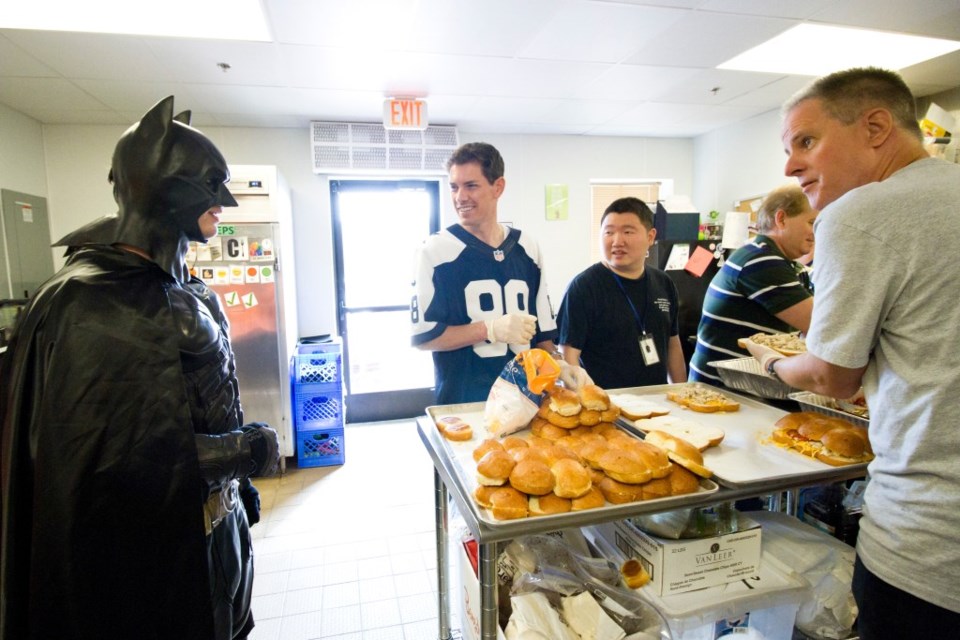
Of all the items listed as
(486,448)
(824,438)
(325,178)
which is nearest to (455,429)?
(486,448)

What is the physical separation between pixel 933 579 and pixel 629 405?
70 cm

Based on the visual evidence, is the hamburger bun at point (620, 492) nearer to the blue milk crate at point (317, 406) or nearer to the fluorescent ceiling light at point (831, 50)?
the fluorescent ceiling light at point (831, 50)

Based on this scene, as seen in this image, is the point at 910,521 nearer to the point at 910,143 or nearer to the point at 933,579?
the point at 933,579

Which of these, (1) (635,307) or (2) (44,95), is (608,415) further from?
(2) (44,95)

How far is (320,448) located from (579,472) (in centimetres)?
319

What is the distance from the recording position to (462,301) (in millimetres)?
1770

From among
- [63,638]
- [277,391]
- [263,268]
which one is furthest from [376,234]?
[63,638]

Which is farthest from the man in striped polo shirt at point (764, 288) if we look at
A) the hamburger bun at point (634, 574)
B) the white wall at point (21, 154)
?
the white wall at point (21, 154)

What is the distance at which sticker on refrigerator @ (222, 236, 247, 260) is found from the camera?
3.49 metres

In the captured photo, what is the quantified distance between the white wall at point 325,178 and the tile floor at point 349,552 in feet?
4.96

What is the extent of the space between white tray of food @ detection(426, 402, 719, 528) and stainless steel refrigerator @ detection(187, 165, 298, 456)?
2501 millimetres

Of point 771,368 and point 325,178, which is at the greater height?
point 325,178

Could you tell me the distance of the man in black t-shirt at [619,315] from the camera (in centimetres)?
197

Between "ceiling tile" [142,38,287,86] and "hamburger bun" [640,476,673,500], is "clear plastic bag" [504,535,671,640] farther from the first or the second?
"ceiling tile" [142,38,287,86]
